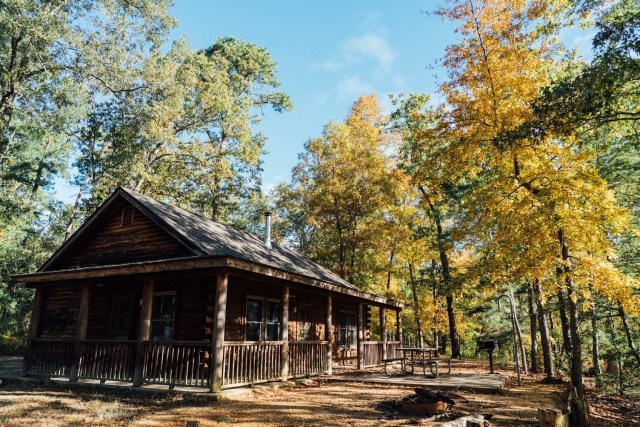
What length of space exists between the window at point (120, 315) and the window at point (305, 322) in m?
6.09

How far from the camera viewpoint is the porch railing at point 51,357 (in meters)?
11.8

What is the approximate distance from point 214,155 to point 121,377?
1929 centimetres

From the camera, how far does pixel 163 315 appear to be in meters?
12.6

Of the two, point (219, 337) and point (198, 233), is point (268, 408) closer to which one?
point (219, 337)

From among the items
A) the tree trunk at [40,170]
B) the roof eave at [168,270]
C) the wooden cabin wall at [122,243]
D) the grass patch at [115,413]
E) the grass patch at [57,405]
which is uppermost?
the tree trunk at [40,170]

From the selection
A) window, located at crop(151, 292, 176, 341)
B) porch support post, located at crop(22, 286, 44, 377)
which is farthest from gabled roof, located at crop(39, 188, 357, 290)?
window, located at crop(151, 292, 176, 341)

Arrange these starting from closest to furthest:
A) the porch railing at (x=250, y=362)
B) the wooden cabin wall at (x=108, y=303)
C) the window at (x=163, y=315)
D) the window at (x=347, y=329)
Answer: the porch railing at (x=250, y=362)
the window at (x=163, y=315)
the wooden cabin wall at (x=108, y=303)
the window at (x=347, y=329)

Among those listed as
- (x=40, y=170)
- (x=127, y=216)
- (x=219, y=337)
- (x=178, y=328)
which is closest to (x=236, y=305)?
(x=178, y=328)

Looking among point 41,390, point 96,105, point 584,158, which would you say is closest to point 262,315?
point 41,390

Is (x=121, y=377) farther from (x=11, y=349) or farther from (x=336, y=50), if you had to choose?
(x=11, y=349)

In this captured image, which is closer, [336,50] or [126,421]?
[126,421]

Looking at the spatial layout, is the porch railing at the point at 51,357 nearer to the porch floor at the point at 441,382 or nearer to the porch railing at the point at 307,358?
the porch railing at the point at 307,358

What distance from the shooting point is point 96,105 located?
27.3 meters

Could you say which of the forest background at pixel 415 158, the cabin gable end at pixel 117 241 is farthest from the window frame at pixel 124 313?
the forest background at pixel 415 158
